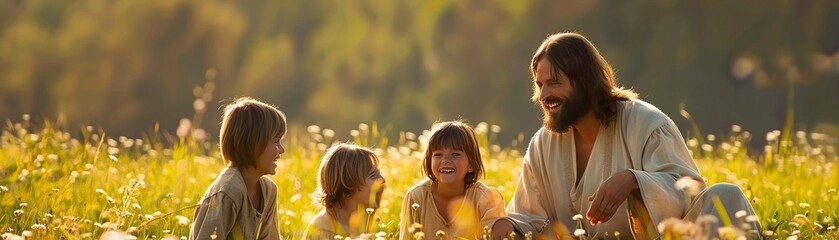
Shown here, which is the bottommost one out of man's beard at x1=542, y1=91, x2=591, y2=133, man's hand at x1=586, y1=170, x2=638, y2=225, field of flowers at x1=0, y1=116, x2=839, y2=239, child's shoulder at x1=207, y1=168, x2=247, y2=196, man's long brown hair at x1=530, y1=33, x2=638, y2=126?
field of flowers at x1=0, y1=116, x2=839, y2=239

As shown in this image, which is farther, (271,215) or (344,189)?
(344,189)

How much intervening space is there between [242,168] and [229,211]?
24 cm

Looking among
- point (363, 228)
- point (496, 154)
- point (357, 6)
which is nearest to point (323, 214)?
point (363, 228)

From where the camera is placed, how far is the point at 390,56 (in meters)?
31.2

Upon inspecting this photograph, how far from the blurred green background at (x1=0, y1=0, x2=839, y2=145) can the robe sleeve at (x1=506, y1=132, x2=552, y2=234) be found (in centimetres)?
2154

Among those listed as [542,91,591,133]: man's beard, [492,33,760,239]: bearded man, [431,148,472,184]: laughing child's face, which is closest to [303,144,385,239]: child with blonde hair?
[431,148,472,184]: laughing child's face

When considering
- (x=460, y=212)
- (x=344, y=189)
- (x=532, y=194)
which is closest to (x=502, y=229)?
(x=532, y=194)

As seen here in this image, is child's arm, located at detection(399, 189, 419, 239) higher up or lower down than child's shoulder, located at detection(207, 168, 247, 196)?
lower down

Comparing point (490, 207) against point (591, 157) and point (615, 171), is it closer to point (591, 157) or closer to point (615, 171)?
point (591, 157)

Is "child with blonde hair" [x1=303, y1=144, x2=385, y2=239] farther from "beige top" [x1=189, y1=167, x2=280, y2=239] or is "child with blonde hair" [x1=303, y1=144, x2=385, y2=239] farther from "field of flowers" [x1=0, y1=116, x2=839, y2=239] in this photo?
"beige top" [x1=189, y1=167, x2=280, y2=239]

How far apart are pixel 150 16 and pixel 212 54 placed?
6.61 ft

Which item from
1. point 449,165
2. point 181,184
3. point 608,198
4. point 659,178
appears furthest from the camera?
point 181,184

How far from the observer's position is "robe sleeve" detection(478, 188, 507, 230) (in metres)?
6.75

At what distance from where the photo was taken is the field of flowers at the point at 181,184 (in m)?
6.75
